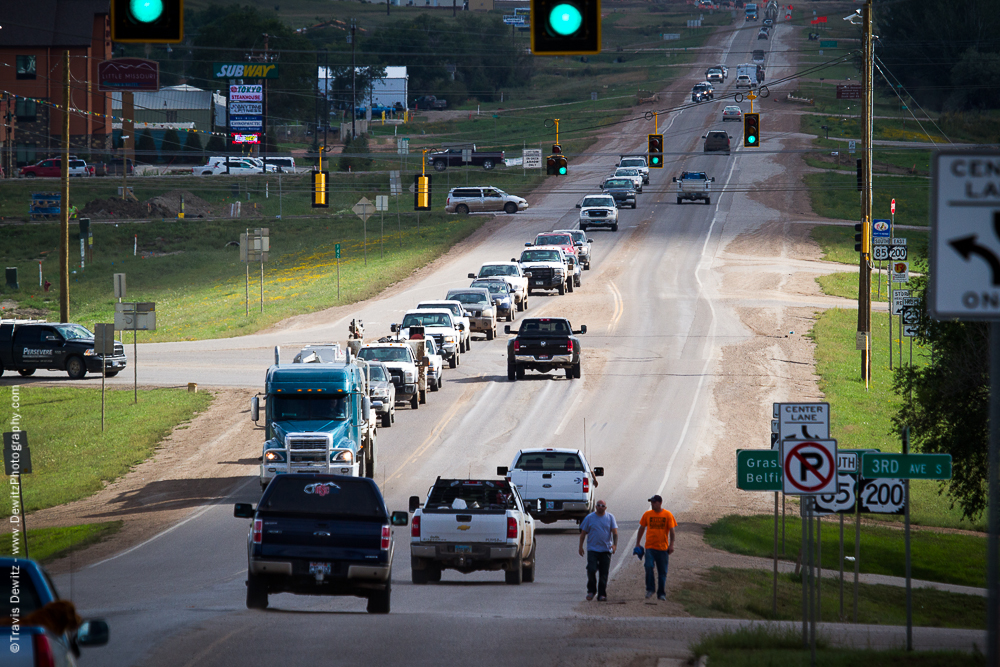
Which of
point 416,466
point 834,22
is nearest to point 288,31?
point 834,22

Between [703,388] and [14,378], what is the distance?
25509mm

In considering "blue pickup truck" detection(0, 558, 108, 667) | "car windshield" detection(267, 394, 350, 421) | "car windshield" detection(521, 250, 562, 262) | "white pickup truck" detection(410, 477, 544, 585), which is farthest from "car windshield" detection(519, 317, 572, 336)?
"blue pickup truck" detection(0, 558, 108, 667)

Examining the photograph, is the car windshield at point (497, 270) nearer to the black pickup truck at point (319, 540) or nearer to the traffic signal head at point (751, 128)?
the traffic signal head at point (751, 128)

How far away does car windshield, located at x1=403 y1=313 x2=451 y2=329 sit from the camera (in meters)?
38.9

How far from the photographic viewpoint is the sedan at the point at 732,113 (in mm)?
111812

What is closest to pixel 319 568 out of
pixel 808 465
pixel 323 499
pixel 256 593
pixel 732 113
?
pixel 323 499

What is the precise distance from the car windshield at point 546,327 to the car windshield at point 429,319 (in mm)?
3170

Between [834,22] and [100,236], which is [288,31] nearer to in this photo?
[100,236]

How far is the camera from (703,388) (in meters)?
37.9

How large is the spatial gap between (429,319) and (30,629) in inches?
1313

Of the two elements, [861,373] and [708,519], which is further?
[861,373]

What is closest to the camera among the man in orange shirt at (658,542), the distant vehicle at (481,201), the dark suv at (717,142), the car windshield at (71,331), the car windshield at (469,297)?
the man in orange shirt at (658,542)

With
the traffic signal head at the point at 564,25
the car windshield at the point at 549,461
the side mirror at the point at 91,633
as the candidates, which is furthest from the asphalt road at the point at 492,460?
the traffic signal head at the point at 564,25

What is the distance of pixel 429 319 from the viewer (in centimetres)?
3947
